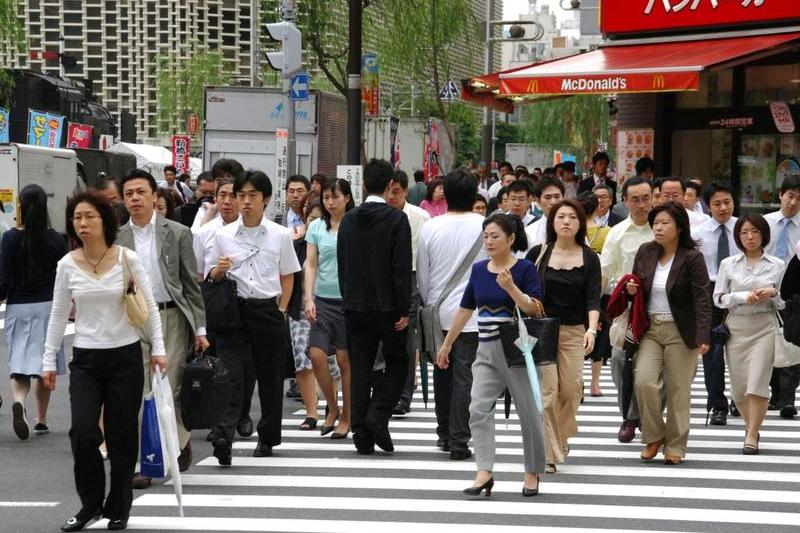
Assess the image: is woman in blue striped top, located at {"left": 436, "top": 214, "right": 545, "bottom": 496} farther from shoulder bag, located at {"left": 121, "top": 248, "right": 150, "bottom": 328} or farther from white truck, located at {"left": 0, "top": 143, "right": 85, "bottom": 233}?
white truck, located at {"left": 0, "top": 143, "right": 85, "bottom": 233}

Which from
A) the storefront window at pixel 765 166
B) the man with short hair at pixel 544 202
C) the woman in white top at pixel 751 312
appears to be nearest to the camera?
the woman in white top at pixel 751 312

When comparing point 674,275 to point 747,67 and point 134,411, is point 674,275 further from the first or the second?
point 747,67

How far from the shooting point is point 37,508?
7.98 metres

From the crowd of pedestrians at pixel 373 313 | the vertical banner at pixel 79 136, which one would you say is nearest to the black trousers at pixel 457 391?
the crowd of pedestrians at pixel 373 313

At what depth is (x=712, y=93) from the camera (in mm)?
20391

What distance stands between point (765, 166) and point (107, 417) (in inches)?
566

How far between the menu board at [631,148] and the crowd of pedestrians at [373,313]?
10048 millimetres

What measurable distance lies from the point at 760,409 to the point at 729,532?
9.09ft

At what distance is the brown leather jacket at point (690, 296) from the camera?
30.3 feet

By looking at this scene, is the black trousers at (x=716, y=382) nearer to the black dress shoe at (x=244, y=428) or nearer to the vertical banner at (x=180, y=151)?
the black dress shoe at (x=244, y=428)

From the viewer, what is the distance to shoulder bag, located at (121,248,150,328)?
7328 millimetres

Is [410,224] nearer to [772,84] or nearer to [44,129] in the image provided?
[772,84]

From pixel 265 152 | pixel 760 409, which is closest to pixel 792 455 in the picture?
pixel 760 409

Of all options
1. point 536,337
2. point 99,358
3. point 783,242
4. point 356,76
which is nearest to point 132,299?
point 99,358
